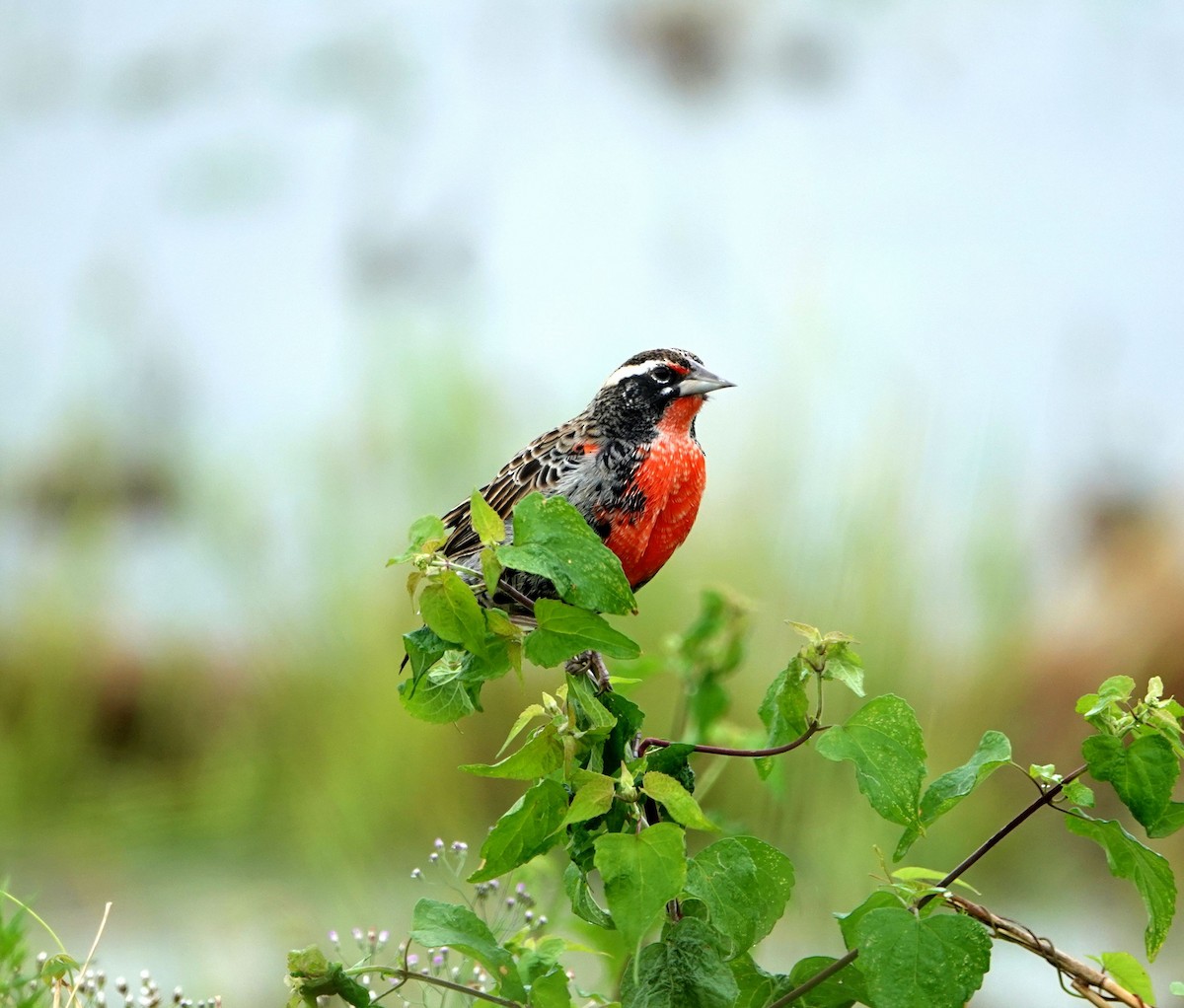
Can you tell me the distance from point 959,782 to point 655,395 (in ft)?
2.15

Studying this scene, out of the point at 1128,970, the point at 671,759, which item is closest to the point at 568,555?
the point at 671,759

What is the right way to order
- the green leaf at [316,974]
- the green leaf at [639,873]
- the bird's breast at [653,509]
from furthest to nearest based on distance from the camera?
the bird's breast at [653,509], the green leaf at [316,974], the green leaf at [639,873]

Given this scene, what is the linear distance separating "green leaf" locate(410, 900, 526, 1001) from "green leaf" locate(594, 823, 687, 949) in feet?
0.51

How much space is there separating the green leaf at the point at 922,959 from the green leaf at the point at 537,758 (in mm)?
212

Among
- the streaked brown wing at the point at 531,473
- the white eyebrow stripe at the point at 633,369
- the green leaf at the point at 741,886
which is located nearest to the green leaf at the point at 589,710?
the green leaf at the point at 741,886

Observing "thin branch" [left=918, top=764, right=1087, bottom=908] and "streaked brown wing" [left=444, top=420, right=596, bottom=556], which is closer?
"thin branch" [left=918, top=764, right=1087, bottom=908]

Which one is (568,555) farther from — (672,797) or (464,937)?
(464,937)

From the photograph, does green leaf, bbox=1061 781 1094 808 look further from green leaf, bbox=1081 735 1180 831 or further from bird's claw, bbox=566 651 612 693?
bird's claw, bbox=566 651 612 693

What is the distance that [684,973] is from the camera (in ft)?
2.87

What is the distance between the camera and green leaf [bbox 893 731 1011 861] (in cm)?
85

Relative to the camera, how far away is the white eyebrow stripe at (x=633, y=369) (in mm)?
1462

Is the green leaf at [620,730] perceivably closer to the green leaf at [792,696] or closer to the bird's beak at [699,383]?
the green leaf at [792,696]

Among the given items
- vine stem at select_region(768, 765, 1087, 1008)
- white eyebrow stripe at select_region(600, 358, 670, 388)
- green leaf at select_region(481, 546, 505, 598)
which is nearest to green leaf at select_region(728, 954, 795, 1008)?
vine stem at select_region(768, 765, 1087, 1008)

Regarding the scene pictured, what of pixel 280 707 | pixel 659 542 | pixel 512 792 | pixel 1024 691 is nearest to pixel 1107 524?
pixel 1024 691
